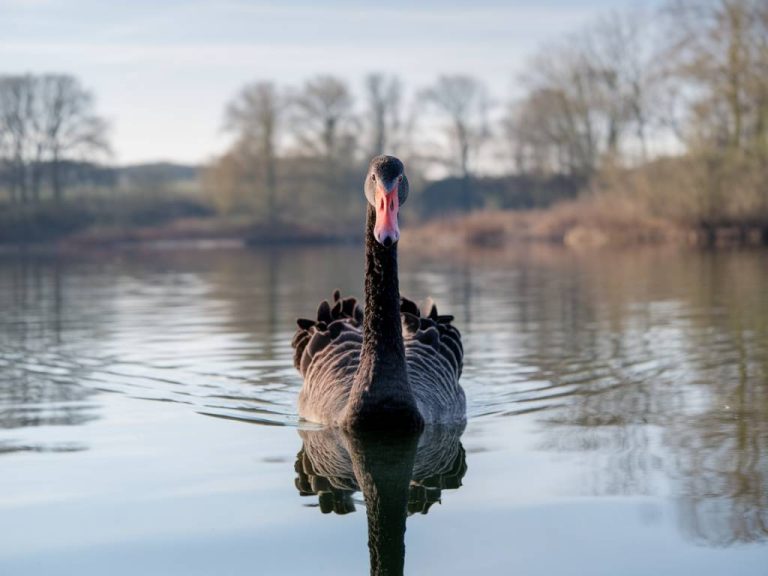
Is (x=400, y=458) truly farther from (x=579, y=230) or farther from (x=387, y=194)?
(x=579, y=230)

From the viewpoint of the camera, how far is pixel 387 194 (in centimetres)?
480

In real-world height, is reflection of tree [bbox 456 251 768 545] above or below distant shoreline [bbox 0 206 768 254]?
below

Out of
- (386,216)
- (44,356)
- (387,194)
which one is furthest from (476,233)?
(386,216)

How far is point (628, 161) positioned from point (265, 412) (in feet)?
93.8

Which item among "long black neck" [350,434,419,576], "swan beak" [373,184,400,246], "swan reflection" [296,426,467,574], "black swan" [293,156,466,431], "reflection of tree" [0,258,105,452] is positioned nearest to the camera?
"long black neck" [350,434,419,576]

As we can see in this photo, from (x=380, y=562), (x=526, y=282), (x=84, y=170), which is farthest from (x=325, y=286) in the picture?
(x=84, y=170)

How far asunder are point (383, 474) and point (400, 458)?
0.29 m

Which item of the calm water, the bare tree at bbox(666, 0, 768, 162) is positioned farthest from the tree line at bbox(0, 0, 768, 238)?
the calm water

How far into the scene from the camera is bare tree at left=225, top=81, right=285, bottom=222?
4500 centimetres

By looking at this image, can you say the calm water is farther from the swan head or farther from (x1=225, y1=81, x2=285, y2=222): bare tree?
(x1=225, y1=81, x2=285, y2=222): bare tree

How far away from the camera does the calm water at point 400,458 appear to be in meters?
3.55

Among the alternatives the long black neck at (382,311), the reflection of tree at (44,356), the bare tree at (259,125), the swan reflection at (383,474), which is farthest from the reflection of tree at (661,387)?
the bare tree at (259,125)

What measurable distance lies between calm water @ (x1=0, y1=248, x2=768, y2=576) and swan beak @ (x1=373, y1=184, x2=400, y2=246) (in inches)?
39.1

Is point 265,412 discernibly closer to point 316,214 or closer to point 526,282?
point 526,282
